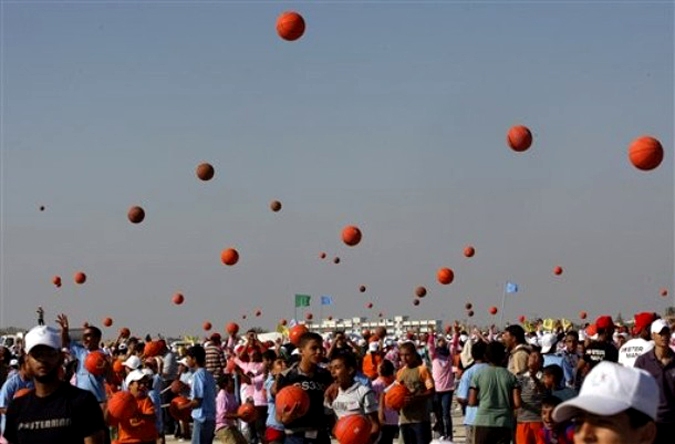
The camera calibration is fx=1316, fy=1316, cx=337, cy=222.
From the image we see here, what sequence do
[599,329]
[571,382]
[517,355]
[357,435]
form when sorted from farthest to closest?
[599,329] → [571,382] → [517,355] → [357,435]

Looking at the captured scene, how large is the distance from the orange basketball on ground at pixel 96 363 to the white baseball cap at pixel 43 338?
6811 millimetres

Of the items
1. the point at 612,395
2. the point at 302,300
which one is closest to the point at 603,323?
the point at 612,395

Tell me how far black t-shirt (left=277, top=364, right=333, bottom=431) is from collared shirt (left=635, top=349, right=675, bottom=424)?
2581 mm

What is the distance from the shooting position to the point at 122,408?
12.3 m

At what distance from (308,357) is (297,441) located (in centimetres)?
68

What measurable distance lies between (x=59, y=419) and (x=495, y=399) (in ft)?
24.1

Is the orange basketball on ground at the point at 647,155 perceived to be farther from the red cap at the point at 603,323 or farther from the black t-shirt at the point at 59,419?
the black t-shirt at the point at 59,419

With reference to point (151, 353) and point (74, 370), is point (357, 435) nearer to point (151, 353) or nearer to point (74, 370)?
point (74, 370)

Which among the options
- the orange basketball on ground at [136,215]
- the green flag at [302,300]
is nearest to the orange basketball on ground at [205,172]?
the orange basketball on ground at [136,215]

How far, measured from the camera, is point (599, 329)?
18703 millimetres

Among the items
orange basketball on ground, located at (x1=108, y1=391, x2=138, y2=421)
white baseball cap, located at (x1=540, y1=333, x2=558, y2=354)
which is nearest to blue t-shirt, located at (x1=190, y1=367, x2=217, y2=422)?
orange basketball on ground, located at (x1=108, y1=391, x2=138, y2=421)

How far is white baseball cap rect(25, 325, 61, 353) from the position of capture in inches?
272

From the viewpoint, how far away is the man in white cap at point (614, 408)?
3488 millimetres

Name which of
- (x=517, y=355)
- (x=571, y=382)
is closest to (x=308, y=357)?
(x=517, y=355)
